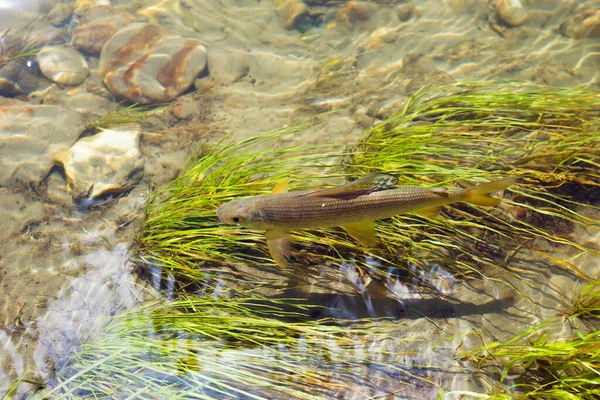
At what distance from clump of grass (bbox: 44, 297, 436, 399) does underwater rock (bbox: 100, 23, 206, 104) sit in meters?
4.34

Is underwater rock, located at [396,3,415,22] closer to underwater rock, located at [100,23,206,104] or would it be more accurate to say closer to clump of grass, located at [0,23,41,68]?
underwater rock, located at [100,23,206,104]

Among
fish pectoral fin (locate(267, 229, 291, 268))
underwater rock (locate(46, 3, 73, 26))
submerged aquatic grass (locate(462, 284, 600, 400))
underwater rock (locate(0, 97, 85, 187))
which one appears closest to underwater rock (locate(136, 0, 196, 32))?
underwater rock (locate(46, 3, 73, 26))

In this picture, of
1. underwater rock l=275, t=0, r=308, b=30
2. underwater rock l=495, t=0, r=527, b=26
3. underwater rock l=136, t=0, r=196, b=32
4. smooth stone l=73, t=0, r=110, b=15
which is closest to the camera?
underwater rock l=495, t=0, r=527, b=26

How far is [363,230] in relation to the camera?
3.52m

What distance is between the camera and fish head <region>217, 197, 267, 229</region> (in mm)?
3533

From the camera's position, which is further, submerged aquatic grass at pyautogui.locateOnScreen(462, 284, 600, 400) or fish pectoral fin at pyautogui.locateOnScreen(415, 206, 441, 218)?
fish pectoral fin at pyautogui.locateOnScreen(415, 206, 441, 218)

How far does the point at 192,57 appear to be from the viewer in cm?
724

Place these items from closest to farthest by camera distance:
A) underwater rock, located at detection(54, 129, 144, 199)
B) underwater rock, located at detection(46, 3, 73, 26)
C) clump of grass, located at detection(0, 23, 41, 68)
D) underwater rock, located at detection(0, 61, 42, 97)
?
1. underwater rock, located at detection(54, 129, 144, 199)
2. underwater rock, located at detection(0, 61, 42, 97)
3. clump of grass, located at detection(0, 23, 41, 68)
4. underwater rock, located at detection(46, 3, 73, 26)

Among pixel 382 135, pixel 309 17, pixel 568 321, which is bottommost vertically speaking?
pixel 568 321

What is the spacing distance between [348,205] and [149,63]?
5.43m

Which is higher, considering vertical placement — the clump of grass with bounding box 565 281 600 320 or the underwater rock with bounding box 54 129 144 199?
the clump of grass with bounding box 565 281 600 320

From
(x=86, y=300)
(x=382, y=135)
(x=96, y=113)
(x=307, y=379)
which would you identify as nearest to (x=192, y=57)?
(x=96, y=113)

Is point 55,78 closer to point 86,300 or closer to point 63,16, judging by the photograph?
point 63,16

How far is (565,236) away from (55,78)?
8.21 metres
